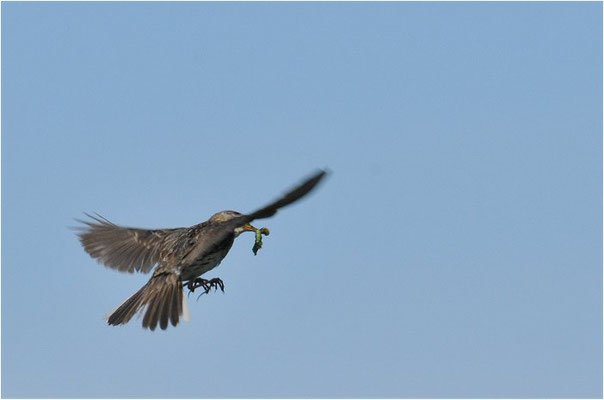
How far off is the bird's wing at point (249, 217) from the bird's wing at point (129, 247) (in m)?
1.55

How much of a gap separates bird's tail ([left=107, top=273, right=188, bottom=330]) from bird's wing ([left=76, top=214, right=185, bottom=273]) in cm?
105

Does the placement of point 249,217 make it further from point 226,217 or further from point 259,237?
point 226,217

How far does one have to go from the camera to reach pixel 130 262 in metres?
18.5

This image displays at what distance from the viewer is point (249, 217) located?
1507 centimetres

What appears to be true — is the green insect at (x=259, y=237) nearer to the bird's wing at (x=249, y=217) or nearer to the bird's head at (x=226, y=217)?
the bird's wing at (x=249, y=217)

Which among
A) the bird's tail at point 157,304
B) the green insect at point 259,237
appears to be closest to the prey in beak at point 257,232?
the green insect at point 259,237

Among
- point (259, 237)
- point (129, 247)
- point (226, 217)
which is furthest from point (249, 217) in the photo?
point (129, 247)

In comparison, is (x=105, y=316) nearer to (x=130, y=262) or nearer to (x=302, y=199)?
(x=130, y=262)

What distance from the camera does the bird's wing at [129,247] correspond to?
18.2 meters

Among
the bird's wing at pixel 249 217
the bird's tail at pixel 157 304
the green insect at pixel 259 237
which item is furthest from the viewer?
the bird's tail at pixel 157 304

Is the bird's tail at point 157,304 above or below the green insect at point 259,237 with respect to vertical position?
below

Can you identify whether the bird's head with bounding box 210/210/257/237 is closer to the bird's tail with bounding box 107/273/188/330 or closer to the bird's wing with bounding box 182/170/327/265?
the bird's wing with bounding box 182/170/327/265

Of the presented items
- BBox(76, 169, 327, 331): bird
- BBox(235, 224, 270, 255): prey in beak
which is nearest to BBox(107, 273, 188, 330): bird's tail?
BBox(76, 169, 327, 331): bird

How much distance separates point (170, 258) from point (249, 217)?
2548 mm
